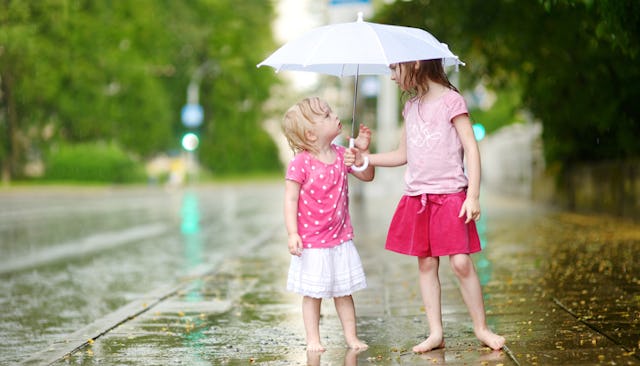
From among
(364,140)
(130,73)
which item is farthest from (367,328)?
(130,73)

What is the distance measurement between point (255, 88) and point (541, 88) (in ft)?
148

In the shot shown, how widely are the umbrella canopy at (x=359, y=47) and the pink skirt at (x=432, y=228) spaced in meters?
0.76

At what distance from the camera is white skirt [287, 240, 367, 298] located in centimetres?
546

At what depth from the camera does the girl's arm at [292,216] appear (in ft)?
17.7

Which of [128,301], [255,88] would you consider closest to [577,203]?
[128,301]

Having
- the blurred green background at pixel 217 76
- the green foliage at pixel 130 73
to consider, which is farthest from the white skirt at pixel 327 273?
the green foliage at pixel 130 73

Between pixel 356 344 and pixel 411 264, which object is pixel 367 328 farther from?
pixel 411 264

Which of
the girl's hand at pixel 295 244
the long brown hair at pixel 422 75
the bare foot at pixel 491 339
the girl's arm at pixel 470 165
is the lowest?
the bare foot at pixel 491 339

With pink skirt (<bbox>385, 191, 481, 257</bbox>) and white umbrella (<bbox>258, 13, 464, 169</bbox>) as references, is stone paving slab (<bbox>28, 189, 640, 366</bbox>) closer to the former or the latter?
pink skirt (<bbox>385, 191, 481, 257</bbox>)

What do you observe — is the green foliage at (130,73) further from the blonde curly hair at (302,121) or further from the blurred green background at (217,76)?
the blonde curly hair at (302,121)

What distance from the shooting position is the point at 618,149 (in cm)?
1600

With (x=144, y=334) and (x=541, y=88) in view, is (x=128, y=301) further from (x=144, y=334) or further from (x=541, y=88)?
(x=541, y=88)

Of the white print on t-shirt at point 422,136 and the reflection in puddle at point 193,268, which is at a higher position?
the white print on t-shirt at point 422,136

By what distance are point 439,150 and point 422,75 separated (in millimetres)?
434
